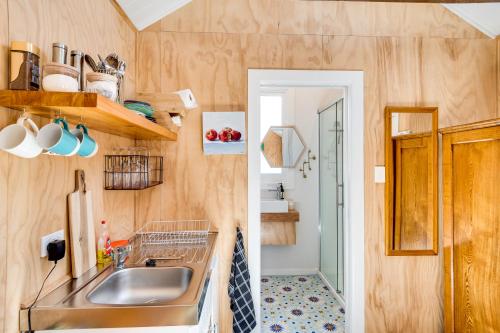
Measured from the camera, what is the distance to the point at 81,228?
1.27 m

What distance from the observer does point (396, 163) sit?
204 centimetres

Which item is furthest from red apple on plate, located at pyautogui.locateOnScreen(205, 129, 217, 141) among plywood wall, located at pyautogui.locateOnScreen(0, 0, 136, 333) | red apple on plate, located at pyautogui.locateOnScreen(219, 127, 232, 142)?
plywood wall, located at pyautogui.locateOnScreen(0, 0, 136, 333)

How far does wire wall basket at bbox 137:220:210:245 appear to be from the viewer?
1794 millimetres

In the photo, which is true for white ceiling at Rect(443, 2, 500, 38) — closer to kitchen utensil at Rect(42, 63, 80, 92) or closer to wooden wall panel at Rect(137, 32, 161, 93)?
wooden wall panel at Rect(137, 32, 161, 93)

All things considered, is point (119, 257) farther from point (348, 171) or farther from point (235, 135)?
point (348, 171)

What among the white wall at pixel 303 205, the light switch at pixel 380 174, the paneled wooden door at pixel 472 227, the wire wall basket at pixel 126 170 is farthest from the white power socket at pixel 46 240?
the white wall at pixel 303 205

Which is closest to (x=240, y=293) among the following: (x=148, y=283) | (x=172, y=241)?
(x=172, y=241)

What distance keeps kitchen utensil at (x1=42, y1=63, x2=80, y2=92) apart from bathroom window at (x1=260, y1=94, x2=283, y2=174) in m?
2.54

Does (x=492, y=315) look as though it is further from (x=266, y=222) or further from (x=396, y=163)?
(x=266, y=222)

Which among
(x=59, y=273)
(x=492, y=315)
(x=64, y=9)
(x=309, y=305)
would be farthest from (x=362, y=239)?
(x=64, y=9)

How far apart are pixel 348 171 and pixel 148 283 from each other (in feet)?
4.90

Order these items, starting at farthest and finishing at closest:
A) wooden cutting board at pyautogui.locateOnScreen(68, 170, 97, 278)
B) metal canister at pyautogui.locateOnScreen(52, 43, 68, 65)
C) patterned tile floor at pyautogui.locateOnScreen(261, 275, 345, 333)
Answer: patterned tile floor at pyautogui.locateOnScreen(261, 275, 345, 333)
wooden cutting board at pyautogui.locateOnScreen(68, 170, 97, 278)
metal canister at pyautogui.locateOnScreen(52, 43, 68, 65)

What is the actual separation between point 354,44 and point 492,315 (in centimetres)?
188

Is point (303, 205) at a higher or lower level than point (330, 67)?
lower
